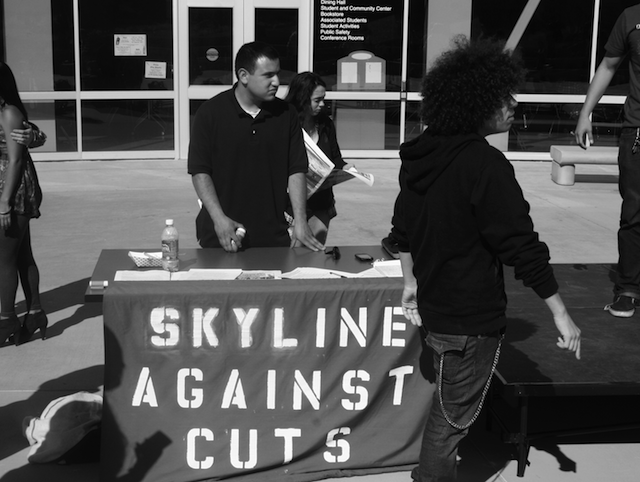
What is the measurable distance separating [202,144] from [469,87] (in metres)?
2.08

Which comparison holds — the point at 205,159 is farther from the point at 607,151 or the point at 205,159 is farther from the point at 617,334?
the point at 607,151

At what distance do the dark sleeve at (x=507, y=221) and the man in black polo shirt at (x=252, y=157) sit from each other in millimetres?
1834

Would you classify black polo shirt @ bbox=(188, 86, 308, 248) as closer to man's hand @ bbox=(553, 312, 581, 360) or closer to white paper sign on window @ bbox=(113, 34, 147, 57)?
man's hand @ bbox=(553, 312, 581, 360)

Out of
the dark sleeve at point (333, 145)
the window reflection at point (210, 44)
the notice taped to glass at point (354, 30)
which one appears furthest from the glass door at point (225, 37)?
the dark sleeve at point (333, 145)

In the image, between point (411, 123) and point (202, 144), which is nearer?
point (202, 144)

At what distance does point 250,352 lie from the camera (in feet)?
13.1

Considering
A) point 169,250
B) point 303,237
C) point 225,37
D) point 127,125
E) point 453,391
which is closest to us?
point 453,391

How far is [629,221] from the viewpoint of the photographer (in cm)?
520

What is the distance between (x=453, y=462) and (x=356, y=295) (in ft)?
2.94

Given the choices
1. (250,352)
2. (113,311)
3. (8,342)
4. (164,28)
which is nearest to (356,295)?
(250,352)

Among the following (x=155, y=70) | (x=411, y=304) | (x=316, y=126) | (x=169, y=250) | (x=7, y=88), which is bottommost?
(x=411, y=304)

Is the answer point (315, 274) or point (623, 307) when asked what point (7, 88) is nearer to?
point (315, 274)

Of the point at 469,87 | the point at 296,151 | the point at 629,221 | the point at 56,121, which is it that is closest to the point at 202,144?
the point at 296,151

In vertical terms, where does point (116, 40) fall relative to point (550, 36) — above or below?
below
